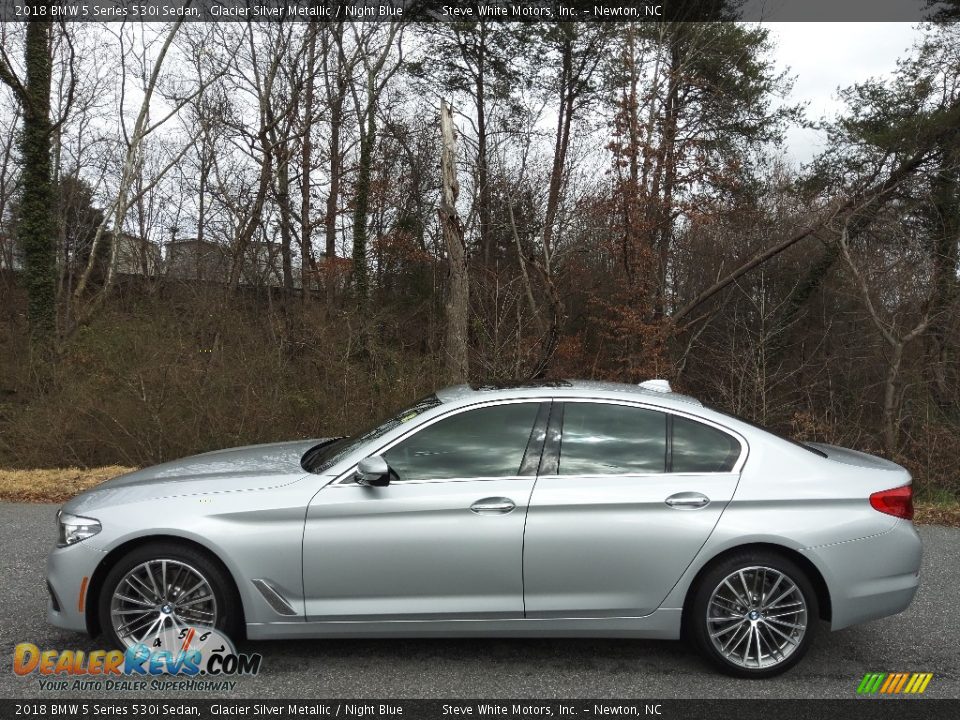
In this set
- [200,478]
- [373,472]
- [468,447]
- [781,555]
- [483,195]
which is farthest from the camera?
[483,195]

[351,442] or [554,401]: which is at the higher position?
[554,401]

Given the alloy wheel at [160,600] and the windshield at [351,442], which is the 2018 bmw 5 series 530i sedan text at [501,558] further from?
the windshield at [351,442]

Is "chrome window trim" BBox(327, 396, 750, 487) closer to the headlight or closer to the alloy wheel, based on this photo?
the alloy wheel

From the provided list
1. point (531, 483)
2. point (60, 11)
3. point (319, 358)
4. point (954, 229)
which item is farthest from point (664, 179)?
point (531, 483)

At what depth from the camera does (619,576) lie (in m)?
3.89

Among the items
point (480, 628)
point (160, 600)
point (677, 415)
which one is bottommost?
point (480, 628)

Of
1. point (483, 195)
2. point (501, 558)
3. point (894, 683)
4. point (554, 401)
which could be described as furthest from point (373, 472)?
point (483, 195)

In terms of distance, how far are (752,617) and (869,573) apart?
65cm

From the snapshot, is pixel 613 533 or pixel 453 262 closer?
pixel 613 533

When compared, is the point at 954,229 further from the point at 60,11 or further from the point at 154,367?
the point at 60,11

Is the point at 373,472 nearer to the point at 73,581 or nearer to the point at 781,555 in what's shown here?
the point at 73,581

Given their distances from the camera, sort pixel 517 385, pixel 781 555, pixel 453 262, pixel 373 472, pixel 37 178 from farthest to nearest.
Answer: pixel 37 178, pixel 453 262, pixel 517 385, pixel 781 555, pixel 373 472

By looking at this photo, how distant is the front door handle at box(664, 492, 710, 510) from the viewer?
3.93 m

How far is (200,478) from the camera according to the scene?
4242 mm
